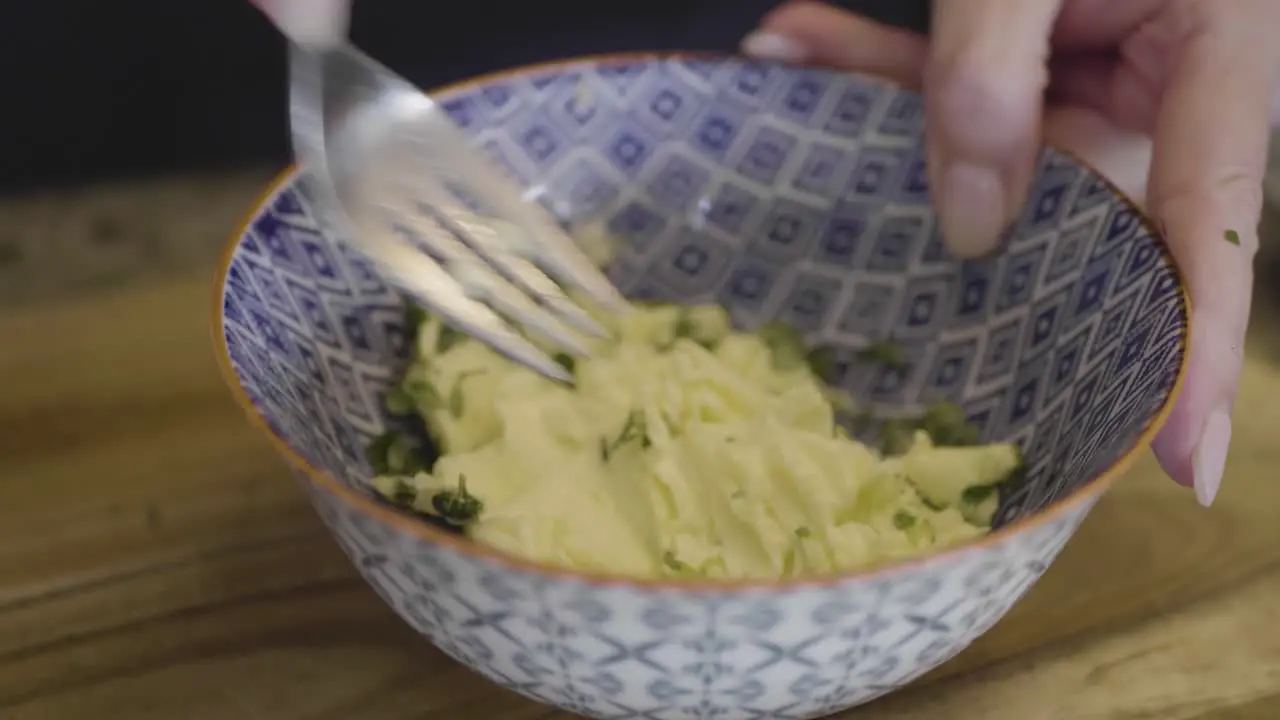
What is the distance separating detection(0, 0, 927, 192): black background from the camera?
3.74 ft

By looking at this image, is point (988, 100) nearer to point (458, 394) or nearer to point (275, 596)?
point (458, 394)

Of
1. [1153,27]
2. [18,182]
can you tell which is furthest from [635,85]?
[18,182]

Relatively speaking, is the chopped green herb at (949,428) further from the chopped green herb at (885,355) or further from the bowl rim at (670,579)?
the bowl rim at (670,579)

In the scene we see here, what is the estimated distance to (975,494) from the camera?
2.05 ft

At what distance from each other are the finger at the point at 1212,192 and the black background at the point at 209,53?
58cm

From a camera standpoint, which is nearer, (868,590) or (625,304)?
A: (868,590)

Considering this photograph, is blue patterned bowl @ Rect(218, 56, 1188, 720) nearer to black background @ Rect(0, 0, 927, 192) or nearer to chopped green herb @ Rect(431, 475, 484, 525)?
chopped green herb @ Rect(431, 475, 484, 525)

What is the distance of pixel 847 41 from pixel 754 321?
0.25 metres

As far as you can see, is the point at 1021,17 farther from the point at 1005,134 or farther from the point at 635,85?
the point at 635,85

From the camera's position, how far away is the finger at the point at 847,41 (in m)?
0.90

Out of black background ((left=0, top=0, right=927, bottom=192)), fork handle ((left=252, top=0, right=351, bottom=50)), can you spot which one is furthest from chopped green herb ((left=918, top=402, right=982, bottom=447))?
black background ((left=0, top=0, right=927, bottom=192))

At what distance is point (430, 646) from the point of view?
1.97ft

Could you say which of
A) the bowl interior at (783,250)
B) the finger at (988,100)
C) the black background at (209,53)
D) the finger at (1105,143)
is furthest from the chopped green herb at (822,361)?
the black background at (209,53)

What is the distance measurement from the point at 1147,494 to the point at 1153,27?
0.97 ft
